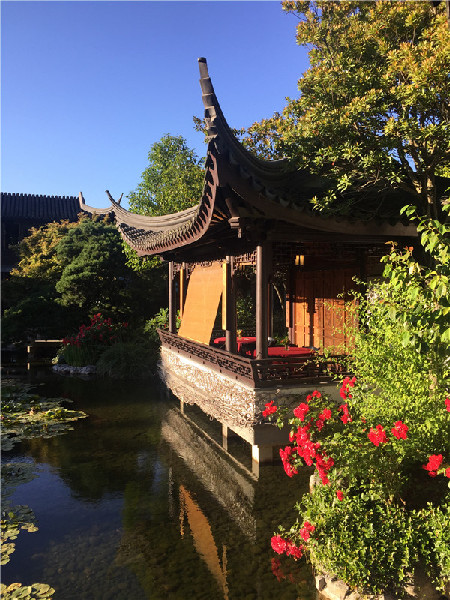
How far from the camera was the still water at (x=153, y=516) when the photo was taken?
5133mm

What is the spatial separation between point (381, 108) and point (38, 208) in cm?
2541

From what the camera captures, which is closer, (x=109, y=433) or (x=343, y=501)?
(x=343, y=501)

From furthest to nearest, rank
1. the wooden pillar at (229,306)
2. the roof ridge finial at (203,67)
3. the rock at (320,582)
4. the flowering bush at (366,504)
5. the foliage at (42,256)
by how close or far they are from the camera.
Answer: the foliage at (42,256)
the wooden pillar at (229,306)
the roof ridge finial at (203,67)
the rock at (320,582)
the flowering bush at (366,504)

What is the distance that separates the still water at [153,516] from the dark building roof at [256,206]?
4.02 m

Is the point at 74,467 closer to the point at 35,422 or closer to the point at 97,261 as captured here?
the point at 35,422

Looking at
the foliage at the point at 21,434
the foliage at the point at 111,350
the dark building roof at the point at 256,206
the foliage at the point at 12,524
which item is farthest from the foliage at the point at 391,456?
the foliage at the point at 111,350

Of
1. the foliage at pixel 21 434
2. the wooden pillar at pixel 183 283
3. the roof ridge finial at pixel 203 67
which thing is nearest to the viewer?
the foliage at pixel 21 434

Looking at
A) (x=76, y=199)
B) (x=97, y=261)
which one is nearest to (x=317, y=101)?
(x=97, y=261)

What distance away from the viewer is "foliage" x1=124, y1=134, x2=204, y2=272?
18672 mm

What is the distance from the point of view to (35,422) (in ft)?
36.9

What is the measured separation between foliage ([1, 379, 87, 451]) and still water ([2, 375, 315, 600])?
1.46 feet

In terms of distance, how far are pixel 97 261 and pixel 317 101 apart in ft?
41.7

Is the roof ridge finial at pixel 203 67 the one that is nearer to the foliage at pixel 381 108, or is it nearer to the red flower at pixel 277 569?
the foliage at pixel 381 108

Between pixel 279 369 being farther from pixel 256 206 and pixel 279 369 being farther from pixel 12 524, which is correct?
pixel 12 524
